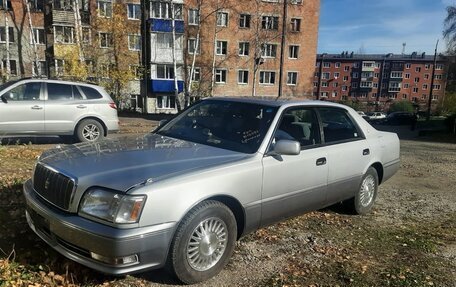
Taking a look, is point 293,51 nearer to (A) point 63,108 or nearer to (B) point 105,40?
(B) point 105,40

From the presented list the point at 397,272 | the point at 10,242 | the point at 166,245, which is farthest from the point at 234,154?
the point at 10,242

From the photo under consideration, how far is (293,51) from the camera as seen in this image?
41.3 m

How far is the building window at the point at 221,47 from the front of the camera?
38625mm

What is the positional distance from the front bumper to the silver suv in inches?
259

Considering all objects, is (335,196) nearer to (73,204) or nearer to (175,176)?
(175,176)

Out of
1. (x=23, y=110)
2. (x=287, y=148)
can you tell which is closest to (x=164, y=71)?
(x=23, y=110)

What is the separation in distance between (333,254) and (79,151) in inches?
114

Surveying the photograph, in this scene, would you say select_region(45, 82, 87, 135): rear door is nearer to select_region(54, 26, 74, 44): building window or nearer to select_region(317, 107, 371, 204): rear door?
select_region(317, 107, 371, 204): rear door

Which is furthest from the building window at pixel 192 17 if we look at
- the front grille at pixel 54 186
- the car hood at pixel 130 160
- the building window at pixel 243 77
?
the front grille at pixel 54 186

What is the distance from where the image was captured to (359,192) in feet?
16.1

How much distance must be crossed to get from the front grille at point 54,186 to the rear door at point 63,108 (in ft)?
20.3

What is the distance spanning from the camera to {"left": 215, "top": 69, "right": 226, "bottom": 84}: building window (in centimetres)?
3909

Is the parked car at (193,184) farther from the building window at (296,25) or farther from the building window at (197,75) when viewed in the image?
the building window at (296,25)

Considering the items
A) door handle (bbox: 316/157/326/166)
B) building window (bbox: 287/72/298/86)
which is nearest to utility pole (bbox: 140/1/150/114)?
building window (bbox: 287/72/298/86)
